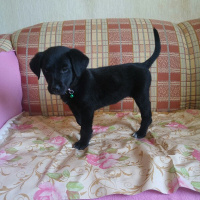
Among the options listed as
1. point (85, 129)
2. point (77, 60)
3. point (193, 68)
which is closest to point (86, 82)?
point (77, 60)

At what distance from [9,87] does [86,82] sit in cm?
77

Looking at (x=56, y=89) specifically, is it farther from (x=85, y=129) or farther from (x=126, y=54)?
(x=126, y=54)

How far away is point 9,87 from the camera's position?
5.14 ft

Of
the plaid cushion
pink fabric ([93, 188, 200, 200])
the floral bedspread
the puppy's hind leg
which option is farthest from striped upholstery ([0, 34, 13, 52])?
the plaid cushion

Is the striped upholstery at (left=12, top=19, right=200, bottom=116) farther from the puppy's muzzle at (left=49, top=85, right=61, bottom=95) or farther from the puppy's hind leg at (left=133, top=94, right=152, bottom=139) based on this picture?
the puppy's muzzle at (left=49, top=85, right=61, bottom=95)

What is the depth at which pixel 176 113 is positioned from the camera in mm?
1708

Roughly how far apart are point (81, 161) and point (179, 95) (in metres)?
1.21

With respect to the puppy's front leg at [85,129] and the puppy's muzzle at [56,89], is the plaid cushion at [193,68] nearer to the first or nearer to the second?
the puppy's front leg at [85,129]

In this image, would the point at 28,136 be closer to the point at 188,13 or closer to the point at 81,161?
the point at 81,161

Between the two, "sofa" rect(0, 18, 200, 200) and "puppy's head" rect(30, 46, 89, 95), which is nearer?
"sofa" rect(0, 18, 200, 200)

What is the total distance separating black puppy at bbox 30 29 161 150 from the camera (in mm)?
1058

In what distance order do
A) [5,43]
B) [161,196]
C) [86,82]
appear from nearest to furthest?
[161,196] → [86,82] → [5,43]

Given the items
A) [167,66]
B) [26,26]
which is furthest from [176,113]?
[26,26]

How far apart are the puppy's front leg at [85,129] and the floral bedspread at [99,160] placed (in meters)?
0.04
